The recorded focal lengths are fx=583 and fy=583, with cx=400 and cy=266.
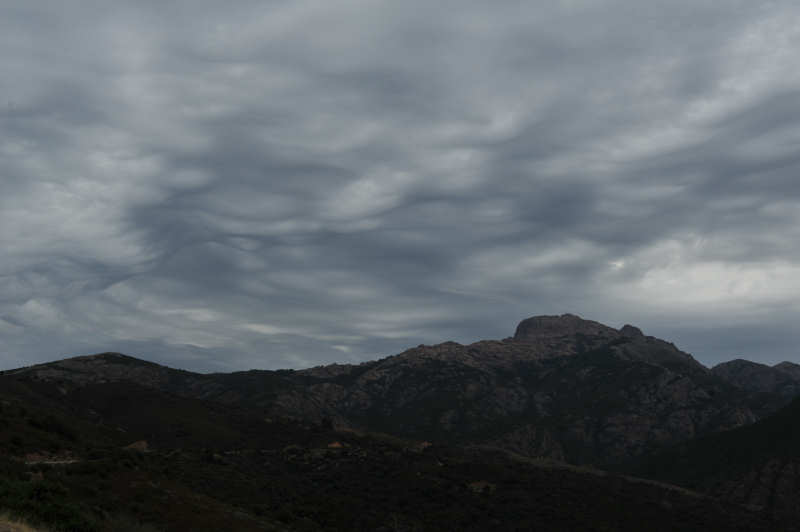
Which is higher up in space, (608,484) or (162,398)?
(162,398)

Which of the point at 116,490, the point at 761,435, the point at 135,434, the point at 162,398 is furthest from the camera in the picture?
the point at 761,435

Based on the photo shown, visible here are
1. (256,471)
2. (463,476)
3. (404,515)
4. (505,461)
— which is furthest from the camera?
(505,461)

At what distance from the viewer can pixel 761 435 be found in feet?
530

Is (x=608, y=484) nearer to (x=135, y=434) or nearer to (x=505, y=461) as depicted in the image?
(x=505, y=461)

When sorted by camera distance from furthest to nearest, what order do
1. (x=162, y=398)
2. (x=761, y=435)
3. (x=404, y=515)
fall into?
1. (x=761, y=435)
2. (x=162, y=398)
3. (x=404, y=515)

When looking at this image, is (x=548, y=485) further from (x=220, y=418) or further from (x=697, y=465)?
(x=697, y=465)

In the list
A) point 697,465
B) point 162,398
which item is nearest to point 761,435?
point 697,465

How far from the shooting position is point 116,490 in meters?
38.9

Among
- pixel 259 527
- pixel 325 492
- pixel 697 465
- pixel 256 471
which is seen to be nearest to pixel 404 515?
pixel 325 492

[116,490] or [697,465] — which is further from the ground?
[116,490]

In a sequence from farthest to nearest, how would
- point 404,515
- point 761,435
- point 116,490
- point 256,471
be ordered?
point 761,435 → point 256,471 → point 404,515 → point 116,490

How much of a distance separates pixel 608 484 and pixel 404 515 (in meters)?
54.9

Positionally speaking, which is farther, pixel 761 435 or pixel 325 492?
pixel 761 435

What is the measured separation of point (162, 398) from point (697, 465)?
148 meters
